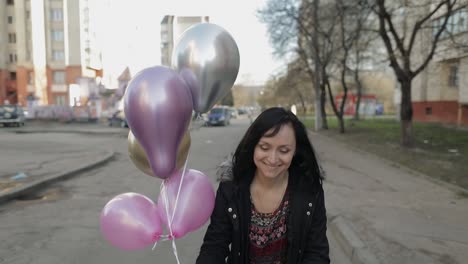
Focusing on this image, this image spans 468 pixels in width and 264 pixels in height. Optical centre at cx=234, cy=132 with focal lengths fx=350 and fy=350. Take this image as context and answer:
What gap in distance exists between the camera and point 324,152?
1331 centimetres

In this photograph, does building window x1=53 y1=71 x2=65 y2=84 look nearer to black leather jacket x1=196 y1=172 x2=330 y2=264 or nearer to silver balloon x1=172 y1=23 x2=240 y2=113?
silver balloon x1=172 y1=23 x2=240 y2=113

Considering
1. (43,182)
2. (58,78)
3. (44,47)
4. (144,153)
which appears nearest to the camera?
(144,153)

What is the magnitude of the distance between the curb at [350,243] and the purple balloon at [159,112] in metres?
2.66

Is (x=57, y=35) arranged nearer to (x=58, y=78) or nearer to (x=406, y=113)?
(x=58, y=78)

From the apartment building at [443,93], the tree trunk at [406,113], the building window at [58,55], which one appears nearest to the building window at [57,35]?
the building window at [58,55]

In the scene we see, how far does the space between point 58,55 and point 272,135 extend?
53.4 m

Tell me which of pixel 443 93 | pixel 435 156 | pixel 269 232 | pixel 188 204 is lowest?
pixel 435 156

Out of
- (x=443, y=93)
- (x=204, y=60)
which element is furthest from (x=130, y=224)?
(x=443, y=93)

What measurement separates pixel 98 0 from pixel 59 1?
203 inches

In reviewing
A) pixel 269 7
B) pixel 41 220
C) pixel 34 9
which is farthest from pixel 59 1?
pixel 41 220

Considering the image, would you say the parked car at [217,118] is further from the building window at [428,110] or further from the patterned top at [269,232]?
the patterned top at [269,232]

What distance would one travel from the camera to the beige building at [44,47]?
4650cm

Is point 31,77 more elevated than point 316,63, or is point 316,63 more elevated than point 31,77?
point 31,77

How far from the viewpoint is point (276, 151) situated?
1815 millimetres
